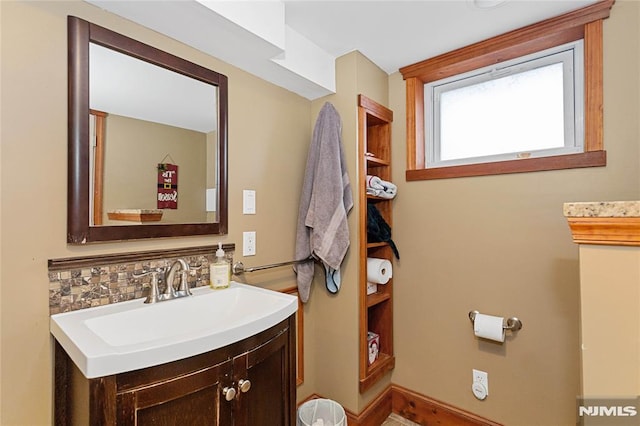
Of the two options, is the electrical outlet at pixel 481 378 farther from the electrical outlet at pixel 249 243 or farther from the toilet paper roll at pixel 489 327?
the electrical outlet at pixel 249 243

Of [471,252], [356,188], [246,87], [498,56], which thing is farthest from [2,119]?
[498,56]

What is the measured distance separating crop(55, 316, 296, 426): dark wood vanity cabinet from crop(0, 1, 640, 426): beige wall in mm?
295

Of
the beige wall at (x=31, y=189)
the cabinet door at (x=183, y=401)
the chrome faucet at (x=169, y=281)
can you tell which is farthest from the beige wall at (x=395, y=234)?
the cabinet door at (x=183, y=401)

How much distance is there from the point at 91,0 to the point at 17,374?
1.25 metres

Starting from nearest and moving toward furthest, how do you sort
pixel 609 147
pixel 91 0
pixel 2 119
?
pixel 2 119
pixel 91 0
pixel 609 147

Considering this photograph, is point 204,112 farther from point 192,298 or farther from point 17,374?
point 17,374

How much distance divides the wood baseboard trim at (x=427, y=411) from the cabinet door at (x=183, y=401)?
55.7 inches

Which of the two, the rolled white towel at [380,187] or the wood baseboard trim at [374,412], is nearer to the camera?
the wood baseboard trim at [374,412]

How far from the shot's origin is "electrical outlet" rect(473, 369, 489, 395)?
5.45 feet

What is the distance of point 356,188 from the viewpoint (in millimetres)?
1715

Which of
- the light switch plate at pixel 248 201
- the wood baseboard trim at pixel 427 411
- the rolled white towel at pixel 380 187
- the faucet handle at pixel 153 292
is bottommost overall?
the wood baseboard trim at pixel 427 411

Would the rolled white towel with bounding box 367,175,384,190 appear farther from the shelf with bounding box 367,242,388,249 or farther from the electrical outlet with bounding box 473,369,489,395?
the electrical outlet with bounding box 473,369,489,395

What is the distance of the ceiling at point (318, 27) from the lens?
1.17m

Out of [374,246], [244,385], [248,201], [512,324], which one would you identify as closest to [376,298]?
[374,246]
